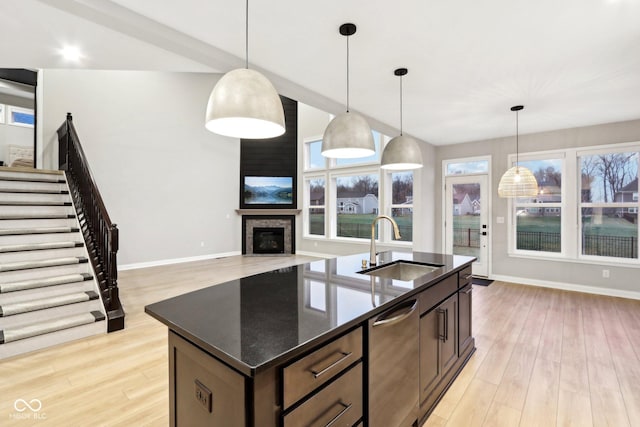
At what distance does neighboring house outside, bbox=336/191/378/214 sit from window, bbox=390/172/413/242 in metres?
0.49

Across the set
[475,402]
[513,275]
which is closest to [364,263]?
[475,402]

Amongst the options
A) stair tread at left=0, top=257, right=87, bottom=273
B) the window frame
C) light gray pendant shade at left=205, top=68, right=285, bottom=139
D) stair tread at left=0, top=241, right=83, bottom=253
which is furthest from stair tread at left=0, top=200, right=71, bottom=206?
light gray pendant shade at left=205, top=68, right=285, bottom=139

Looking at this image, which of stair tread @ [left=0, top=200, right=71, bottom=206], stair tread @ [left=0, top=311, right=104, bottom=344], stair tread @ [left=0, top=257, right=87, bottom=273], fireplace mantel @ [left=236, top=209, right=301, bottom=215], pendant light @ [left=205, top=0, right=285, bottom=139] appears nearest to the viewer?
pendant light @ [left=205, top=0, right=285, bottom=139]

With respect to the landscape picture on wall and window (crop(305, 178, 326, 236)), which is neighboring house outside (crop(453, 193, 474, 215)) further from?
the landscape picture on wall

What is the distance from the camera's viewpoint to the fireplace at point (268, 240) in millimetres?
8469

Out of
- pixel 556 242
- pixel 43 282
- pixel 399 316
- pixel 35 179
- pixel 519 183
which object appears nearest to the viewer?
pixel 399 316

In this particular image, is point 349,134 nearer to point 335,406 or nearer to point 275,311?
point 275,311

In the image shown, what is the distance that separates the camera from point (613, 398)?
219 cm

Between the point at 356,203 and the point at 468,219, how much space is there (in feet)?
8.72

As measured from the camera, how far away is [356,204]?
773 cm

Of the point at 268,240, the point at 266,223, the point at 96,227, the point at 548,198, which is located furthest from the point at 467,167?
the point at 96,227

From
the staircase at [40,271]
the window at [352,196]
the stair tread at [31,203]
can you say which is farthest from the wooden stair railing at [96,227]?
the window at [352,196]

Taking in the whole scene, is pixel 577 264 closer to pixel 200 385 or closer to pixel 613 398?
pixel 613 398

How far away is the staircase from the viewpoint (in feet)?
9.61
